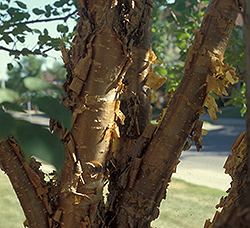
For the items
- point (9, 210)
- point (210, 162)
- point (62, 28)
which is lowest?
point (9, 210)

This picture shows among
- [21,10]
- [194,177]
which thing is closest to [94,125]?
[21,10]

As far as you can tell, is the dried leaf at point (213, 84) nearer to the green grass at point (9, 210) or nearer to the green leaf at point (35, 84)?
the green leaf at point (35, 84)

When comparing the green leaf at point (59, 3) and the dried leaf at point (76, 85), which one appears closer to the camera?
the dried leaf at point (76, 85)

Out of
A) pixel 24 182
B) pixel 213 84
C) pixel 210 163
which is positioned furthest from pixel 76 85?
pixel 210 163

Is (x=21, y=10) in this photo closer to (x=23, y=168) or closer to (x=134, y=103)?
(x=134, y=103)

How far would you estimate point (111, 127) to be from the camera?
123cm

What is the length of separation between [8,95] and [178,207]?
3.24 meters

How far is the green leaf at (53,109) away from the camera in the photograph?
57 cm

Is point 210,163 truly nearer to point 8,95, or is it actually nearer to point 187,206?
point 187,206

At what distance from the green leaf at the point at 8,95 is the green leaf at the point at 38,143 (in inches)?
1.6

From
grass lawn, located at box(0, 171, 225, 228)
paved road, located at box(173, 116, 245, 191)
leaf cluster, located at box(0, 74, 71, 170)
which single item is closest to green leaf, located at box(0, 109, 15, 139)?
leaf cluster, located at box(0, 74, 71, 170)

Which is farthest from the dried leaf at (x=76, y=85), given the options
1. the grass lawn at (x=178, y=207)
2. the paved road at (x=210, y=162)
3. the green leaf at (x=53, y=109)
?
the paved road at (x=210, y=162)

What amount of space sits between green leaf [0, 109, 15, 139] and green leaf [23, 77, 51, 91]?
0.20 feet

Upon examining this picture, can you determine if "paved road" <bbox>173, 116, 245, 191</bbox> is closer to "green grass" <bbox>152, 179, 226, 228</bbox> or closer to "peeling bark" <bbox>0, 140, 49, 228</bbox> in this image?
"green grass" <bbox>152, 179, 226, 228</bbox>
